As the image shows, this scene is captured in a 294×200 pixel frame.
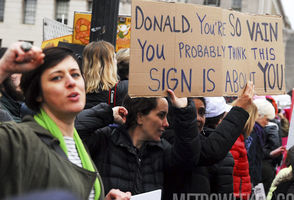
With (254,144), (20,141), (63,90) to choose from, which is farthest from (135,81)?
(254,144)

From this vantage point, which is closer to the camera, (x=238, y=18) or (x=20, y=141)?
(x=20, y=141)

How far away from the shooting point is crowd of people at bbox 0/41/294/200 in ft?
6.07

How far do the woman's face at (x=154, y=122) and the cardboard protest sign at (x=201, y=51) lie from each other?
141 mm

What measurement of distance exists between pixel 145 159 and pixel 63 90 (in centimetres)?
101

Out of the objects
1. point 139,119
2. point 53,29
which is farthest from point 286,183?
point 53,29

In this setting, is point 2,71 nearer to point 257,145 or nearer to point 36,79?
point 36,79

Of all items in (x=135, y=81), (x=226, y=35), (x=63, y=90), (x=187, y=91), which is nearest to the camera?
(x=63, y=90)

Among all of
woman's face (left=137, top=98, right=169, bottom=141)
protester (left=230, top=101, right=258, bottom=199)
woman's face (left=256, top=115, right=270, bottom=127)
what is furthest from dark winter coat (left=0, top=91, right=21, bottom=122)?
woman's face (left=256, top=115, right=270, bottom=127)

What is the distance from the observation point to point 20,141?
1.83m

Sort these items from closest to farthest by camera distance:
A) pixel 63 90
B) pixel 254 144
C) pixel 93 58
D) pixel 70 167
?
pixel 70 167 → pixel 63 90 → pixel 93 58 → pixel 254 144

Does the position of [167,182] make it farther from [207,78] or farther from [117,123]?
[207,78]

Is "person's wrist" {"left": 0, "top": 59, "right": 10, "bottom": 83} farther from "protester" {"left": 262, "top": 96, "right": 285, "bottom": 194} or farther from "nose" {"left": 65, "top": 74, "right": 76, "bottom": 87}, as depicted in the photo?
"protester" {"left": 262, "top": 96, "right": 285, "bottom": 194}

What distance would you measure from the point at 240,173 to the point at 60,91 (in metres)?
2.65

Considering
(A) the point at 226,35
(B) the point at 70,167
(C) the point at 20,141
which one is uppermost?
(A) the point at 226,35
